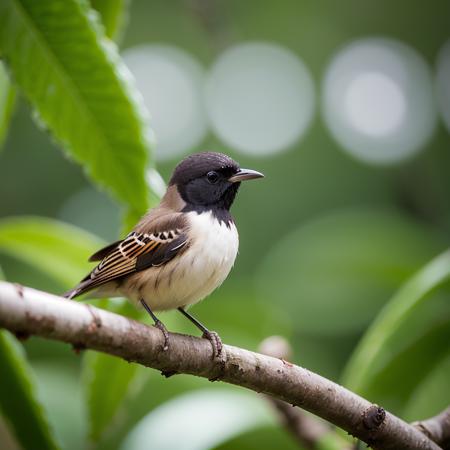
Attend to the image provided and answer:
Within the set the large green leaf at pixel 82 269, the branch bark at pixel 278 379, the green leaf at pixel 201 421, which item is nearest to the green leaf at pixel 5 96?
the large green leaf at pixel 82 269

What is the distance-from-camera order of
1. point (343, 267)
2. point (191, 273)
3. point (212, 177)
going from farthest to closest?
point (343, 267)
point (212, 177)
point (191, 273)

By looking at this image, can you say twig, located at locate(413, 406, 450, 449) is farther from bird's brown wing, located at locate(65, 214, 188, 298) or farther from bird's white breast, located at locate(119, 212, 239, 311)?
bird's brown wing, located at locate(65, 214, 188, 298)

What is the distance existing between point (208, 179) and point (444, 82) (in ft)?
18.6

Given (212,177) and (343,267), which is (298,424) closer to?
(212,177)

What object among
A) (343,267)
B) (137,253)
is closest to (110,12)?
(137,253)

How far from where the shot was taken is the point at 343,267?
16.9 feet

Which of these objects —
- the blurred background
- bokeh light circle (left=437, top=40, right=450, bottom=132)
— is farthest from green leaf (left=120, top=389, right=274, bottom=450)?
bokeh light circle (left=437, top=40, right=450, bottom=132)

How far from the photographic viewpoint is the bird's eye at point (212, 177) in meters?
3.02

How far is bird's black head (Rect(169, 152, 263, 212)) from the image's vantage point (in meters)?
3.01

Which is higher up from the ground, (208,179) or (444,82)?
(444,82)

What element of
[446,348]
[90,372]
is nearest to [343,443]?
[446,348]

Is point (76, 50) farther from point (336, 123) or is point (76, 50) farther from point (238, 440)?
point (336, 123)

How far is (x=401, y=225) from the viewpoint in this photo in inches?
217

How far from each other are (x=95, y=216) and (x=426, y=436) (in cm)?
560
